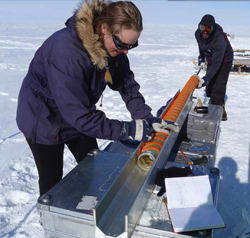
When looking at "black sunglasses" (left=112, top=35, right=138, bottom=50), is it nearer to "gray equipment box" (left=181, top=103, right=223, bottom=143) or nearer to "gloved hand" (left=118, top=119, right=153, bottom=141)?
"gloved hand" (left=118, top=119, right=153, bottom=141)

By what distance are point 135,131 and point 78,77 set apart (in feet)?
1.53

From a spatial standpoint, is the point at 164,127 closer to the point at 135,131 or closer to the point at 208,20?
the point at 135,131

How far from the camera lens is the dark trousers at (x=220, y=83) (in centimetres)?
454

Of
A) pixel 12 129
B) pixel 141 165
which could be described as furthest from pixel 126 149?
pixel 12 129

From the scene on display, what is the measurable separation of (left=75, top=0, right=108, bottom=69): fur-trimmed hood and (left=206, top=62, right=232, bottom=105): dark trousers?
364 cm

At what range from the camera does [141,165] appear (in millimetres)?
1609

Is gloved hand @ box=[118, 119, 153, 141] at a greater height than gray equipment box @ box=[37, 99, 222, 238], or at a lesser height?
greater

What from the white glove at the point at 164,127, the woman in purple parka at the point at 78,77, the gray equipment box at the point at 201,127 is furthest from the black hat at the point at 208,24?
the woman in purple parka at the point at 78,77

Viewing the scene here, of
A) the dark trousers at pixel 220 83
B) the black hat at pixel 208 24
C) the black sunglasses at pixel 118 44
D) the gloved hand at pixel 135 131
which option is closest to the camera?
the black sunglasses at pixel 118 44

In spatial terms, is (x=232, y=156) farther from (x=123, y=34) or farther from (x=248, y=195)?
(x=123, y=34)

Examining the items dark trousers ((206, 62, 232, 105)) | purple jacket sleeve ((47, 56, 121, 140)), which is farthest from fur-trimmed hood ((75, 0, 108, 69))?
dark trousers ((206, 62, 232, 105))

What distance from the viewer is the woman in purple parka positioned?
1295 mm

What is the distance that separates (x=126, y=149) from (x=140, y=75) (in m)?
6.45

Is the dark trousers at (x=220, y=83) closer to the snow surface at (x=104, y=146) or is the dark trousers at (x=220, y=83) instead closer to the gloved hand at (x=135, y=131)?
the snow surface at (x=104, y=146)
